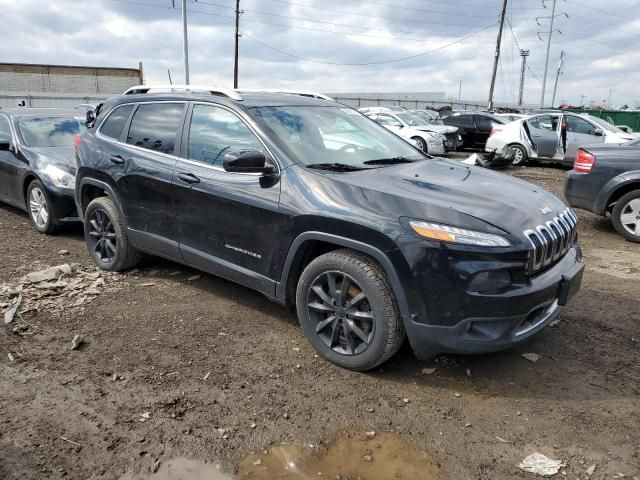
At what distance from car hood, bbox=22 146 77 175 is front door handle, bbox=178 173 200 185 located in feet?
9.83

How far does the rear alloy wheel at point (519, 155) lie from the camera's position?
15031mm

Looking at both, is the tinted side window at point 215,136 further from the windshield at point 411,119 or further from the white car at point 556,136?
the windshield at point 411,119

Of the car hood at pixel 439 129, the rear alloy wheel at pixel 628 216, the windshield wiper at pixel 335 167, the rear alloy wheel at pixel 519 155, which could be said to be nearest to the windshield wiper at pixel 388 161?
the windshield wiper at pixel 335 167

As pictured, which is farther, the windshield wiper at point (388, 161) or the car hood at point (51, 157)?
the car hood at point (51, 157)

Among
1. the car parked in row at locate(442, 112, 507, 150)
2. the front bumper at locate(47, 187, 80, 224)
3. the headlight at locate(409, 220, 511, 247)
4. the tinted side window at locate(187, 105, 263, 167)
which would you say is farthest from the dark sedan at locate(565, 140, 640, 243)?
the car parked in row at locate(442, 112, 507, 150)

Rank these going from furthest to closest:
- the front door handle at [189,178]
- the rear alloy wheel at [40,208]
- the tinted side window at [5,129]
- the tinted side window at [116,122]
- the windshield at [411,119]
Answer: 1. the windshield at [411,119]
2. the tinted side window at [5,129]
3. the rear alloy wheel at [40,208]
4. the tinted side window at [116,122]
5. the front door handle at [189,178]

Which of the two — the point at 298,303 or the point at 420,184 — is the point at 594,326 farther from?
the point at 298,303

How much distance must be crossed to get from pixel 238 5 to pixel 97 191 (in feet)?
112

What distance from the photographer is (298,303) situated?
11.8 feet

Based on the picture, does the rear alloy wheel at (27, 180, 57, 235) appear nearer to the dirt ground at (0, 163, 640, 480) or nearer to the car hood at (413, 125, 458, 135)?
the dirt ground at (0, 163, 640, 480)

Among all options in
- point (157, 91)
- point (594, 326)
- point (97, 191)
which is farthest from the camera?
point (97, 191)

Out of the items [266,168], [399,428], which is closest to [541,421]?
[399,428]

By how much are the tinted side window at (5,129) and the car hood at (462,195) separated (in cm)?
589

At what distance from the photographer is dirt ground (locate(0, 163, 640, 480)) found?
2699mm
